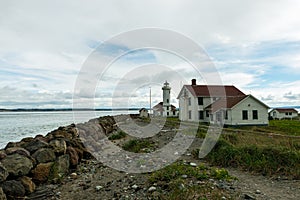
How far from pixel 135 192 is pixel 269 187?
3461 millimetres

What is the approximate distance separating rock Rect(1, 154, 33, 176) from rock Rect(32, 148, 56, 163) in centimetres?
68

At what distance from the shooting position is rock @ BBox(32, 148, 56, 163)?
9.47m

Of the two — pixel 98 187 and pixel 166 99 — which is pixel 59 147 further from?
pixel 166 99

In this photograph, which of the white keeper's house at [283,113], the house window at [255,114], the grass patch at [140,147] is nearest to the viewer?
the grass patch at [140,147]

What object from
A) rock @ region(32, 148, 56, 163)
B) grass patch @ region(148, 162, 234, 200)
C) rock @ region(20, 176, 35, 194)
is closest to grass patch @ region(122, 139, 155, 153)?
rock @ region(32, 148, 56, 163)

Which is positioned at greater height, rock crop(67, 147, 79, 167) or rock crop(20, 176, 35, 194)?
rock crop(67, 147, 79, 167)

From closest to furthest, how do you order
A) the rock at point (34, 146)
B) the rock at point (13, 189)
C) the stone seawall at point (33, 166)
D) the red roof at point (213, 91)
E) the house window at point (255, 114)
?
1. the rock at point (13, 189)
2. the stone seawall at point (33, 166)
3. the rock at point (34, 146)
4. the house window at point (255, 114)
5. the red roof at point (213, 91)

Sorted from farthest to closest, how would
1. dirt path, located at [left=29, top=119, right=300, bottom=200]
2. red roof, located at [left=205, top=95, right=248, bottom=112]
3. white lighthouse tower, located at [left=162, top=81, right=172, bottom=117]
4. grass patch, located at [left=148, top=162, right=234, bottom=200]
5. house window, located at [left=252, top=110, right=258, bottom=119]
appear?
1. white lighthouse tower, located at [left=162, top=81, right=172, bottom=117]
2. house window, located at [left=252, top=110, right=258, bottom=119]
3. red roof, located at [left=205, top=95, right=248, bottom=112]
4. dirt path, located at [left=29, top=119, right=300, bottom=200]
5. grass patch, located at [left=148, top=162, right=234, bottom=200]

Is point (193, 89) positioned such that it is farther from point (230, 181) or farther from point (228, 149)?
point (230, 181)

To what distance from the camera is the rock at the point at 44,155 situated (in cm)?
947

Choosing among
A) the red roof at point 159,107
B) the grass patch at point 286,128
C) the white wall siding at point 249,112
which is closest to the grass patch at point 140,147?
the grass patch at point 286,128

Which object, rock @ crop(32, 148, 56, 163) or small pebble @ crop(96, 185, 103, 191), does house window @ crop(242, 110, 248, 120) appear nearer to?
rock @ crop(32, 148, 56, 163)

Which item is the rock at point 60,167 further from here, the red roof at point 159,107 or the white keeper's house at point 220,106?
the red roof at point 159,107

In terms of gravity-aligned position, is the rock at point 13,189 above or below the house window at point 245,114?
below
